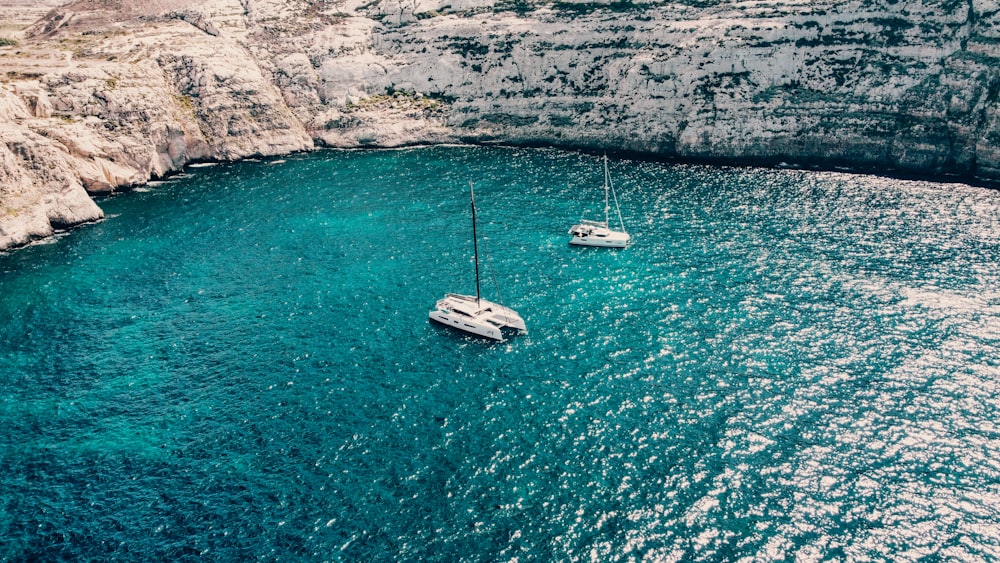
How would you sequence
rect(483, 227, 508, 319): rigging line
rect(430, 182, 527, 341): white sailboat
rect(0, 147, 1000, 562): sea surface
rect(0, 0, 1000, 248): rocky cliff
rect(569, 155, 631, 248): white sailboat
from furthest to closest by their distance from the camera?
rect(0, 0, 1000, 248): rocky cliff
rect(569, 155, 631, 248): white sailboat
rect(483, 227, 508, 319): rigging line
rect(430, 182, 527, 341): white sailboat
rect(0, 147, 1000, 562): sea surface

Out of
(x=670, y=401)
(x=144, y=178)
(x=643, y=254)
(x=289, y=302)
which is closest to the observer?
(x=670, y=401)

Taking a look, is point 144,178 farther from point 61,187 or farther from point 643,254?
point 643,254

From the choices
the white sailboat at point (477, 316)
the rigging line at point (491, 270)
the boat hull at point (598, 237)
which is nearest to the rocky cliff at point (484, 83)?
the boat hull at point (598, 237)

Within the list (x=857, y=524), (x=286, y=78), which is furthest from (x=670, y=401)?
(x=286, y=78)

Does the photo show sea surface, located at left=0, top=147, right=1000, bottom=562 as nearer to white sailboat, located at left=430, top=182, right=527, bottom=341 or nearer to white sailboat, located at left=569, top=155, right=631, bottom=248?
white sailboat, located at left=430, top=182, right=527, bottom=341

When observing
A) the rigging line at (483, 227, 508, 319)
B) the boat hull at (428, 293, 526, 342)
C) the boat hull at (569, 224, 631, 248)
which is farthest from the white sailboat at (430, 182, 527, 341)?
the boat hull at (569, 224, 631, 248)

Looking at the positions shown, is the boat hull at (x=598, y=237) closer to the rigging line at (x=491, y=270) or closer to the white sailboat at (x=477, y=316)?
the rigging line at (x=491, y=270)
